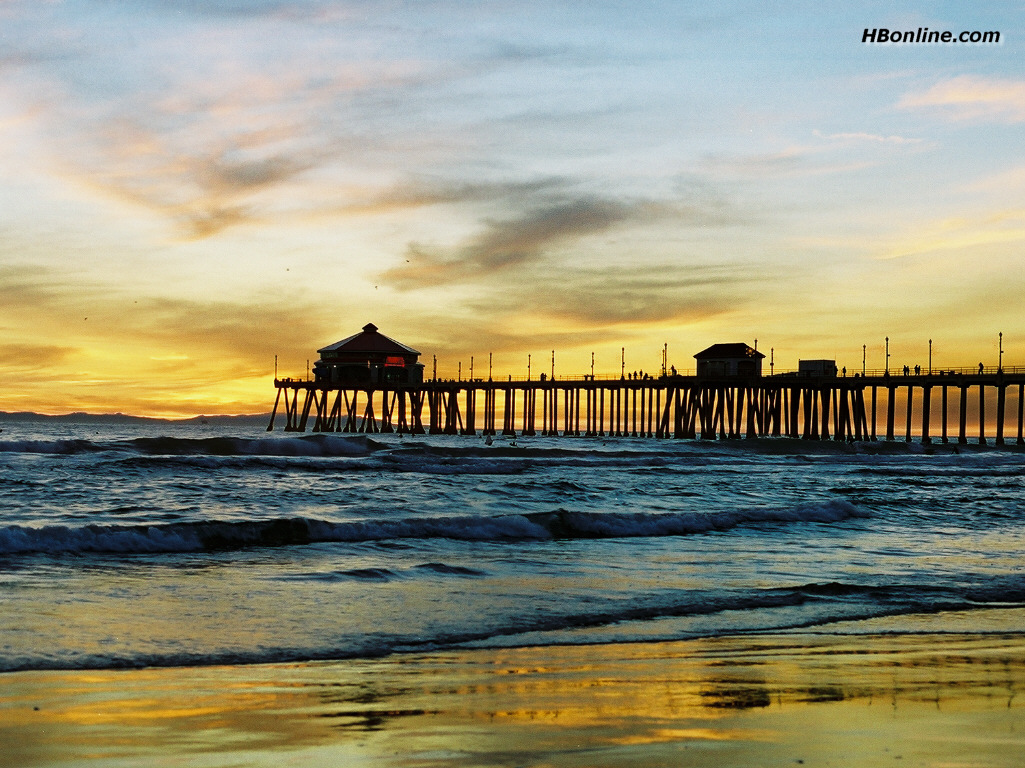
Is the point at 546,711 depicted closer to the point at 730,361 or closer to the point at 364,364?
the point at 730,361

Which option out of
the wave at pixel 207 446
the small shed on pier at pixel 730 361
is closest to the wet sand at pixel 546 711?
the wave at pixel 207 446

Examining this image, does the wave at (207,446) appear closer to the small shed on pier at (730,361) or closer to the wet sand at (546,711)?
the small shed on pier at (730,361)

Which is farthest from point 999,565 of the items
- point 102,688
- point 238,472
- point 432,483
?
point 238,472

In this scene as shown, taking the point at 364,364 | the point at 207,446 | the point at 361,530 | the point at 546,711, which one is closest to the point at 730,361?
the point at 364,364

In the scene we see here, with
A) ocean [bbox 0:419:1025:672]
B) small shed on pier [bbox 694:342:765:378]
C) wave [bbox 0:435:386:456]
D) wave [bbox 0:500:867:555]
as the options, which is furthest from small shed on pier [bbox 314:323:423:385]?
wave [bbox 0:500:867:555]

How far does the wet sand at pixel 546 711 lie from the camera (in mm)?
5207

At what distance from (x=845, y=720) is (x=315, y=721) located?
2965 millimetres

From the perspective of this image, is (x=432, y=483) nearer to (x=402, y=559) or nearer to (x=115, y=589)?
(x=402, y=559)

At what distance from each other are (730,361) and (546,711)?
82242 millimetres

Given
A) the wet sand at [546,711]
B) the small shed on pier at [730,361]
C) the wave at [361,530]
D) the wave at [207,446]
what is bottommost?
the wave at [207,446]

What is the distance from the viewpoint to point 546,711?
6184 millimetres

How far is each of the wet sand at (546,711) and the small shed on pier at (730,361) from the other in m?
79.1

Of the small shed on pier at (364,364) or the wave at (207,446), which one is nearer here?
the wave at (207,446)

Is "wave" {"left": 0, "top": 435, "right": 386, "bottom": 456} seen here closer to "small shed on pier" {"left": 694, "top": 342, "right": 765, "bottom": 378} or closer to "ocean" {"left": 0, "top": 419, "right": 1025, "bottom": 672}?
"ocean" {"left": 0, "top": 419, "right": 1025, "bottom": 672}
